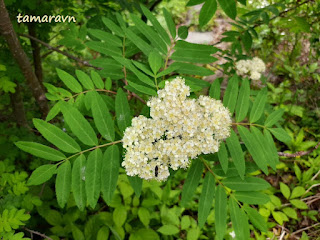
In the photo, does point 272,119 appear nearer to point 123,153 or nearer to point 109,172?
point 123,153

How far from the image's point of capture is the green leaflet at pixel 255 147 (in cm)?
145

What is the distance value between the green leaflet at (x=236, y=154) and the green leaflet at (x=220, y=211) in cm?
21

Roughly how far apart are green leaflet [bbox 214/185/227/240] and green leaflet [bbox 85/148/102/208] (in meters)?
0.71

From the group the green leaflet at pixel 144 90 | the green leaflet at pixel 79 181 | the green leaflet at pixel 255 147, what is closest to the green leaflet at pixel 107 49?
the green leaflet at pixel 144 90

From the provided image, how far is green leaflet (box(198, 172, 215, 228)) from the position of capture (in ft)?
4.89

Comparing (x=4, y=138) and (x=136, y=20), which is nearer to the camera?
(x=136, y=20)

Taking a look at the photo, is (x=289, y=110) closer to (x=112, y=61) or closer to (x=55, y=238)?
(x=112, y=61)

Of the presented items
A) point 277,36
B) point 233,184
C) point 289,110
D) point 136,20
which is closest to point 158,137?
point 233,184

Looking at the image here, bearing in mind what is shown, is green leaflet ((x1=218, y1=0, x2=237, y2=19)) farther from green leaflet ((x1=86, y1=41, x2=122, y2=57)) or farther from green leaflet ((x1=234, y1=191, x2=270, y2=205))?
green leaflet ((x1=234, y1=191, x2=270, y2=205))

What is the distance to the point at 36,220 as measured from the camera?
2584mm

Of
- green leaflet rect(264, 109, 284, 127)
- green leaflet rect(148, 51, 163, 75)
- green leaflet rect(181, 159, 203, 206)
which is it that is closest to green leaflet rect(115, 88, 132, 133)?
green leaflet rect(148, 51, 163, 75)

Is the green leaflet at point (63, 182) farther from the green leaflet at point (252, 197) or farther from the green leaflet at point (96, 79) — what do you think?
the green leaflet at point (252, 197)

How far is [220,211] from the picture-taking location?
1.52 meters

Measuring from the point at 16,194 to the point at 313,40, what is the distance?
11.4ft
